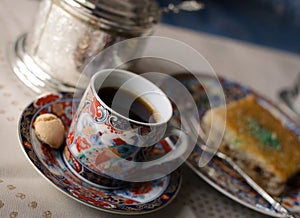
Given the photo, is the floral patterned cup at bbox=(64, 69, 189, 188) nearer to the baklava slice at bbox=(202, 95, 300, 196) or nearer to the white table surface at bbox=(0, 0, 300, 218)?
the white table surface at bbox=(0, 0, 300, 218)

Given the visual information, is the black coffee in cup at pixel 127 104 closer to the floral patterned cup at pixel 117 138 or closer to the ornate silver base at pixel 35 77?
the floral patterned cup at pixel 117 138

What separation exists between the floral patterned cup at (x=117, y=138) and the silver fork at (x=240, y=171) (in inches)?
4.8

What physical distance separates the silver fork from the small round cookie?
0.77 ft

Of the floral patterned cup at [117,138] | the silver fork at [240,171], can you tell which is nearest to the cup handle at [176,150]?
the floral patterned cup at [117,138]

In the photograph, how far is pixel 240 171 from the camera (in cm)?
70

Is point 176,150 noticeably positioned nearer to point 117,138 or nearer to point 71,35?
point 117,138

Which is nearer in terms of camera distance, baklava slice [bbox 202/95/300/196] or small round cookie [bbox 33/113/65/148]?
small round cookie [bbox 33/113/65/148]

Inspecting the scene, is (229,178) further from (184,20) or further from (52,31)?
(184,20)

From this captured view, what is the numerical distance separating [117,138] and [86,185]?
0.08 metres

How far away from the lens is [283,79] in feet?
3.87

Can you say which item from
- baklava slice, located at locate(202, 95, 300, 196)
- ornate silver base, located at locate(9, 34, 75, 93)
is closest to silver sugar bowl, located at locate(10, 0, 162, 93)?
ornate silver base, located at locate(9, 34, 75, 93)

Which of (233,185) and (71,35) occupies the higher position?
(71,35)

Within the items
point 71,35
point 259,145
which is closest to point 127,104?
point 71,35

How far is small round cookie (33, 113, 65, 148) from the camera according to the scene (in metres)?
0.57
